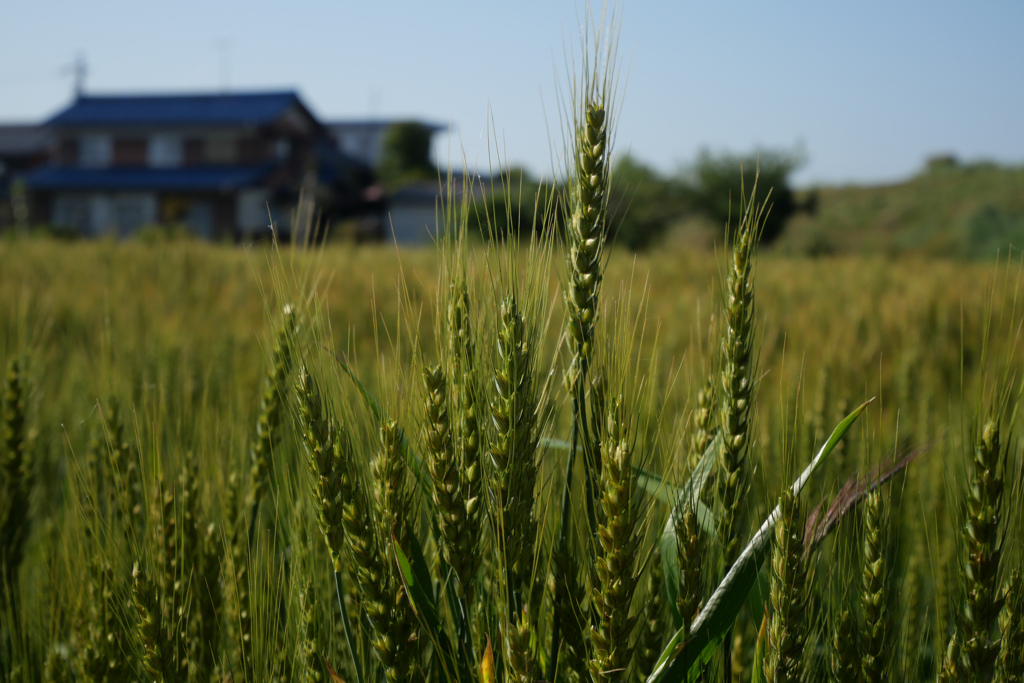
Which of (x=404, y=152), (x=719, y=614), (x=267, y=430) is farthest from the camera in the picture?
(x=404, y=152)

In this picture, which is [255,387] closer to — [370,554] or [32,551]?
[32,551]

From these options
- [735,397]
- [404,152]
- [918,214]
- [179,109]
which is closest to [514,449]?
[735,397]

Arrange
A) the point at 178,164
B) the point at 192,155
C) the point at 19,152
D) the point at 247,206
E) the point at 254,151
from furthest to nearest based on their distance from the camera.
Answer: the point at 19,152 → the point at 178,164 → the point at 192,155 → the point at 254,151 → the point at 247,206

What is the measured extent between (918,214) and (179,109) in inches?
1419

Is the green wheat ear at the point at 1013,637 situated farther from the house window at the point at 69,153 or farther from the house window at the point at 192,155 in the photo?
the house window at the point at 69,153

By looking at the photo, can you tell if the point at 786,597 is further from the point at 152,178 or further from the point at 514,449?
the point at 152,178

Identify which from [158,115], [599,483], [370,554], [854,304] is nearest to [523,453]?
[599,483]

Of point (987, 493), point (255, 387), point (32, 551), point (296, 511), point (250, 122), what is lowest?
point (32, 551)

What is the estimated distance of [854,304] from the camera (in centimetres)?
657

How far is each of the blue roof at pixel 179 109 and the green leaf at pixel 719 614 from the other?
33.6 m

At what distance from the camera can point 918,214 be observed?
35.3 metres

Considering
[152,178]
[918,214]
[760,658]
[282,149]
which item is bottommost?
[760,658]

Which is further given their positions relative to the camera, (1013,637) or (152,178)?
(152,178)

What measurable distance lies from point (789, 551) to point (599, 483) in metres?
0.26
